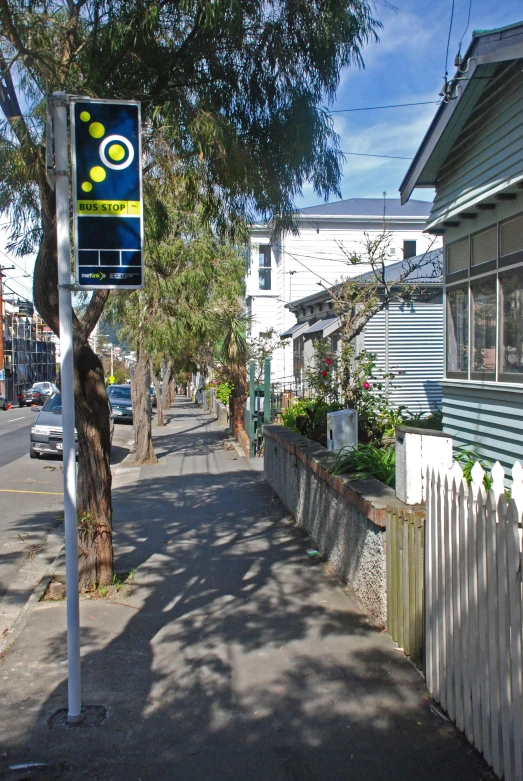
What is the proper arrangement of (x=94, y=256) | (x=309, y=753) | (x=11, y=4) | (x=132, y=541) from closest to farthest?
(x=309, y=753) → (x=94, y=256) → (x=11, y=4) → (x=132, y=541)

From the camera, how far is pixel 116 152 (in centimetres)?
422

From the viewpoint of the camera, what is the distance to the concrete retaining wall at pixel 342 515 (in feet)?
17.5

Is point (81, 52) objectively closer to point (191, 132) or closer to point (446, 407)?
point (191, 132)

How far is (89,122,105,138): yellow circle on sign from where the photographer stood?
13.7 ft

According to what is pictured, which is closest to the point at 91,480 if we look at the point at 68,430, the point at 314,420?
the point at 68,430

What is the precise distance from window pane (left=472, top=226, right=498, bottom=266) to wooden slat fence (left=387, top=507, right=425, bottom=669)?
4059 millimetres

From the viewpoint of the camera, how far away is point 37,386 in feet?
194

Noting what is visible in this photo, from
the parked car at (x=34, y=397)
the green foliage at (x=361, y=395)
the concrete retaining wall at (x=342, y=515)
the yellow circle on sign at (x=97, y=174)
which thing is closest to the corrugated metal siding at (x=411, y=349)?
the green foliage at (x=361, y=395)

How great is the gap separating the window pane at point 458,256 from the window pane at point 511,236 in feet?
3.27

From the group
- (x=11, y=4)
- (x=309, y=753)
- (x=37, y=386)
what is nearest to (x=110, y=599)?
(x=309, y=753)

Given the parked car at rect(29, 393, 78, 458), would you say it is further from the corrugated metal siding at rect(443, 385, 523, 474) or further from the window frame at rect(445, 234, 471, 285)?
the corrugated metal siding at rect(443, 385, 523, 474)

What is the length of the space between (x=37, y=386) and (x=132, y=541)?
5357 cm

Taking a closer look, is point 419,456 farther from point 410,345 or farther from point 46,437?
point 46,437

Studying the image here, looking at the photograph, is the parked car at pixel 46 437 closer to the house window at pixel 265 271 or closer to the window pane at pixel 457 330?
the window pane at pixel 457 330
